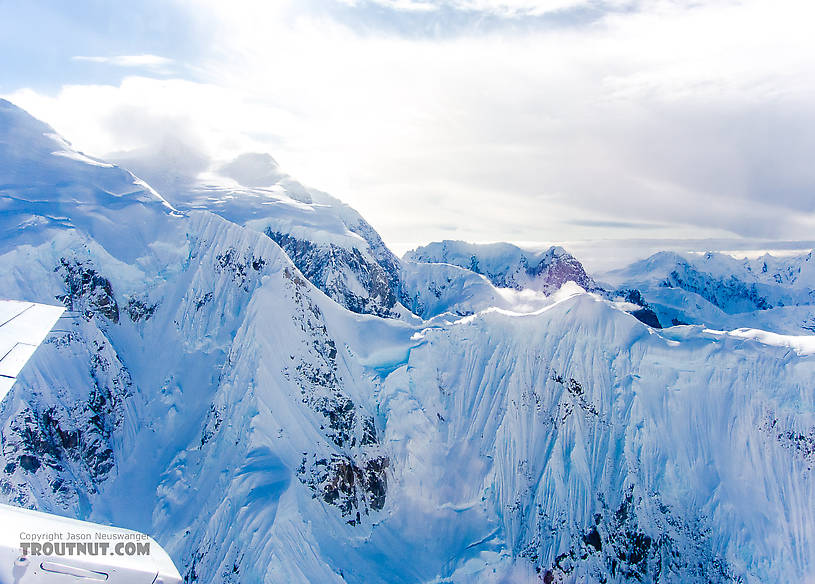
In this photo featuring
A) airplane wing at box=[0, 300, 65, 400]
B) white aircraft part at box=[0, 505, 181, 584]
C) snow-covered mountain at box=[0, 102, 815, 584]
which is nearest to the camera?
white aircraft part at box=[0, 505, 181, 584]

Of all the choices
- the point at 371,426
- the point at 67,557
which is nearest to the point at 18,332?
the point at 67,557

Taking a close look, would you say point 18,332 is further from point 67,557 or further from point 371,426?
point 371,426

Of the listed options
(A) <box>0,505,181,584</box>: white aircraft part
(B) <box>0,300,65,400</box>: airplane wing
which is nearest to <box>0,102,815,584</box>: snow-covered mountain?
(B) <box>0,300,65,400</box>: airplane wing

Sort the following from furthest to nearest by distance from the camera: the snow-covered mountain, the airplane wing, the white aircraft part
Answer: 1. the snow-covered mountain
2. the airplane wing
3. the white aircraft part

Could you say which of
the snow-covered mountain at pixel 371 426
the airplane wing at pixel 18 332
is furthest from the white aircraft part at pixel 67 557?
the snow-covered mountain at pixel 371 426

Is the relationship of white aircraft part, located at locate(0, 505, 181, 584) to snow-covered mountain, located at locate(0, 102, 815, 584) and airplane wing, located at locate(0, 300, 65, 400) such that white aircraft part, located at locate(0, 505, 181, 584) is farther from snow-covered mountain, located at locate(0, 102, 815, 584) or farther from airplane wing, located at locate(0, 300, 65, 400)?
snow-covered mountain, located at locate(0, 102, 815, 584)

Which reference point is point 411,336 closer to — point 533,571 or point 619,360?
point 619,360

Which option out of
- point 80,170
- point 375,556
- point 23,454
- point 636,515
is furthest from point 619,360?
point 80,170
